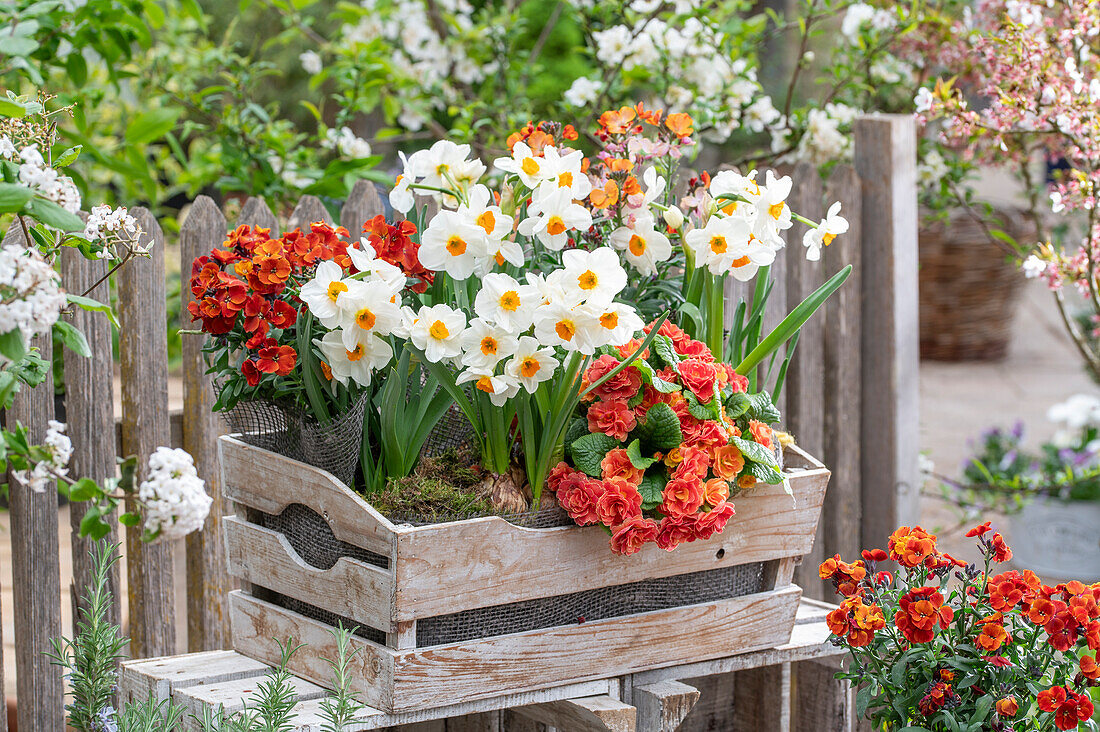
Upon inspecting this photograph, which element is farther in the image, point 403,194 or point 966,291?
point 966,291

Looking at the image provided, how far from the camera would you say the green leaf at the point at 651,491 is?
4.36ft

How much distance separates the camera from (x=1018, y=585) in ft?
4.36

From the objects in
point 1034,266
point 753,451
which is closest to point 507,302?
point 753,451

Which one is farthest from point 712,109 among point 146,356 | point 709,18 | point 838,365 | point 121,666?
point 121,666

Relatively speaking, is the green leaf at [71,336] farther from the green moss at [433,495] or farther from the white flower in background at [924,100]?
the white flower in background at [924,100]

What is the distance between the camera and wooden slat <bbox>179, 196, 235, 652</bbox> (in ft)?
6.48

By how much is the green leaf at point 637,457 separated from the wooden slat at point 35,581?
1020 millimetres

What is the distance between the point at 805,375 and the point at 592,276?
1.30 metres

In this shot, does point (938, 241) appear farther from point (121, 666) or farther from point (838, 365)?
point (121, 666)

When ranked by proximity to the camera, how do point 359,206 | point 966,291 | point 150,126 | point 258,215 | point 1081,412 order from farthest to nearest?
point 966,291
point 1081,412
point 150,126
point 359,206
point 258,215

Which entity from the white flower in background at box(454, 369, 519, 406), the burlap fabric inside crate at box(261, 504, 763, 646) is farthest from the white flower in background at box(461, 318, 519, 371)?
the burlap fabric inside crate at box(261, 504, 763, 646)

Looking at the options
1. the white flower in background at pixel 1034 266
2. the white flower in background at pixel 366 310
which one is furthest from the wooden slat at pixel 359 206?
the white flower in background at pixel 1034 266

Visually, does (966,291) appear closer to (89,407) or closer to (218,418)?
(218,418)

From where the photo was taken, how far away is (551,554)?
136 cm
